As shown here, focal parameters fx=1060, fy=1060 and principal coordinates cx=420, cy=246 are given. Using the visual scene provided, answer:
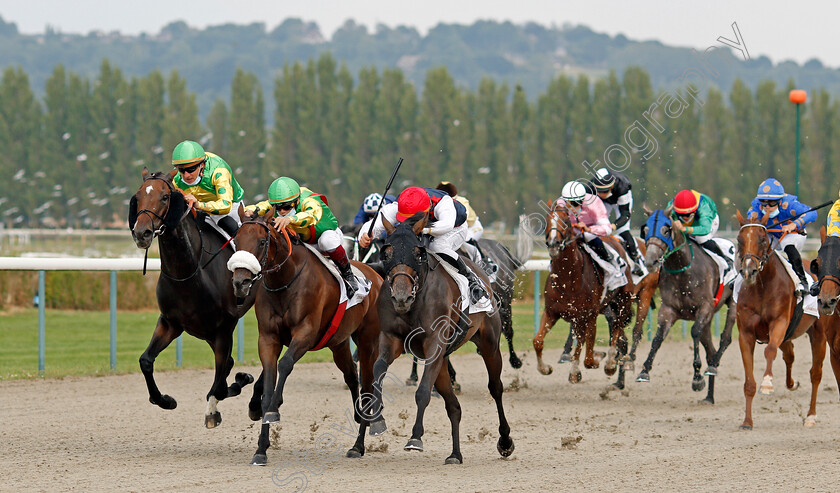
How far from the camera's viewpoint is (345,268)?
688 cm

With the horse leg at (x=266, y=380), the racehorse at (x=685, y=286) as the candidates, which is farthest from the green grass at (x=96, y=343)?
the horse leg at (x=266, y=380)

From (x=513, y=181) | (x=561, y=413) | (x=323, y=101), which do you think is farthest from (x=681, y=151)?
(x=561, y=413)

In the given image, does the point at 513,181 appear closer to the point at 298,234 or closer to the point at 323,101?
the point at 323,101

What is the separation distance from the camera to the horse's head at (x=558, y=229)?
30.2 feet

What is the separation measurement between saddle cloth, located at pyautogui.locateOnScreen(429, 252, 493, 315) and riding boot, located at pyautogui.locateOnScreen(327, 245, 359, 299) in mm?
670

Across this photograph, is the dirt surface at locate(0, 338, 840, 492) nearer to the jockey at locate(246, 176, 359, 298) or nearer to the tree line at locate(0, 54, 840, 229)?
the jockey at locate(246, 176, 359, 298)

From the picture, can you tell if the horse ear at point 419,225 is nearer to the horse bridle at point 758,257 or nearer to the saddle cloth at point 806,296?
the horse bridle at point 758,257

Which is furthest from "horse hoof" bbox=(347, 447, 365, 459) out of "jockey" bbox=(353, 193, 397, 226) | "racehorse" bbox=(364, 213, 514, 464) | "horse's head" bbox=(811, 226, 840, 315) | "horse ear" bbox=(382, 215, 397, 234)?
"horse's head" bbox=(811, 226, 840, 315)

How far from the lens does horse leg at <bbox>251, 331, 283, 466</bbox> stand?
19.8 feet

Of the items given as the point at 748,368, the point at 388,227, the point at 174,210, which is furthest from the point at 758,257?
the point at 174,210

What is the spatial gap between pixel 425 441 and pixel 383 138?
43.3 m

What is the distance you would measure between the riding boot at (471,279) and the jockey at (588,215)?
301 cm

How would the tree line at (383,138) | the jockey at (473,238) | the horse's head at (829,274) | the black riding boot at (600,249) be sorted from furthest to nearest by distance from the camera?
the tree line at (383,138), the black riding boot at (600,249), the jockey at (473,238), the horse's head at (829,274)

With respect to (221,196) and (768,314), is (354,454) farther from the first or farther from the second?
(768,314)
